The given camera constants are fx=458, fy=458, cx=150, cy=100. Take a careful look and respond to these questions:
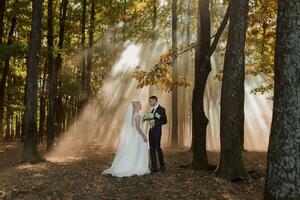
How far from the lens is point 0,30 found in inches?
1153

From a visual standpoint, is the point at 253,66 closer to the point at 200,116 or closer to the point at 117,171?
the point at 200,116

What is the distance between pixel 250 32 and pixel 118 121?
25572mm

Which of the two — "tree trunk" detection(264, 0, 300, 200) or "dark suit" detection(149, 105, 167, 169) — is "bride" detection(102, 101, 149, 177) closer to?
"dark suit" detection(149, 105, 167, 169)

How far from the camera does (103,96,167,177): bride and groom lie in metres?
14.7

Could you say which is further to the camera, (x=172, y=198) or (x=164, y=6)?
(x=164, y=6)

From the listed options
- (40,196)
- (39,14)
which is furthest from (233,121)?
(39,14)

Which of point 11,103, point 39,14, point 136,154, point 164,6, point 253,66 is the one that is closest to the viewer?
point 136,154

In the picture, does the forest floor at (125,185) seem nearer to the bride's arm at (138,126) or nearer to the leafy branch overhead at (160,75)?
the bride's arm at (138,126)

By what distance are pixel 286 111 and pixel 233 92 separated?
16.1 ft

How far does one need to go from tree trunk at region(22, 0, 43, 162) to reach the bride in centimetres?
556

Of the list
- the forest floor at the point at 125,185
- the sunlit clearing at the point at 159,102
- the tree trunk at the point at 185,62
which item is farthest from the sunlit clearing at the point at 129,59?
the forest floor at the point at 125,185

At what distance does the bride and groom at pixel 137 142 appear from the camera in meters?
14.7

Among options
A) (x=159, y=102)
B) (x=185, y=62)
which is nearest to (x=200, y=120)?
(x=185, y=62)

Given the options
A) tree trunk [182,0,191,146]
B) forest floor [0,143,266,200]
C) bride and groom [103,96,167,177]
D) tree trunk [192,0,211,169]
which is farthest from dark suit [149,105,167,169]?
tree trunk [182,0,191,146]
